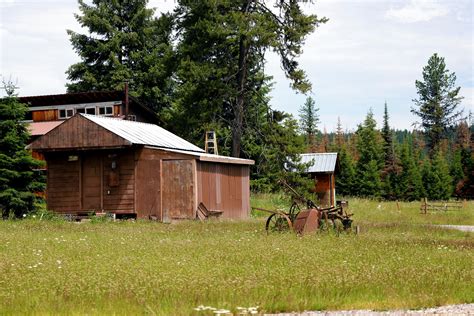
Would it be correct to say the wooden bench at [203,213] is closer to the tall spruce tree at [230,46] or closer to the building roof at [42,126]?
the tall spruce tree at [230,46]

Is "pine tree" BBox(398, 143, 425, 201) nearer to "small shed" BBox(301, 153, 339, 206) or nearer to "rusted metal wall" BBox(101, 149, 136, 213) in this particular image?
"small shed" BBox(301, 153, 339, 206)

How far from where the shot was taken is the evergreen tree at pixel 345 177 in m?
66.8

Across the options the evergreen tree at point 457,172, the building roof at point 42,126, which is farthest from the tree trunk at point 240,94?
the evergreen tree at point 457,172

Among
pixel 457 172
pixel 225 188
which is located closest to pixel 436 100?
pixel 457 172

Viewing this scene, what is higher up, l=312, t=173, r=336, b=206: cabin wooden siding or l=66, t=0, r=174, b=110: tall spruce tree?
l=66, t=0, r=174, b=110: tall spruce tree

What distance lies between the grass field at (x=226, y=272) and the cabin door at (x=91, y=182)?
31.0ft

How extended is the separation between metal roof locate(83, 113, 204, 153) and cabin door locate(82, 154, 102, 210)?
1.68 m

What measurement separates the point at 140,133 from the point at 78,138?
3369 millimetres

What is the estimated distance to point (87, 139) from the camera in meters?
32.0

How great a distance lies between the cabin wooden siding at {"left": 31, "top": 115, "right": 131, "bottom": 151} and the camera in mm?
31469

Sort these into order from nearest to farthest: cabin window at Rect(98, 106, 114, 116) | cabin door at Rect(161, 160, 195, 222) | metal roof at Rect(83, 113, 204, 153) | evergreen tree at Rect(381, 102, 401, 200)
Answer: cabin door at Rect(161, 160, 195, 222) < metal roof at Rect(83, 113, 204, 153) < cabin window at Rect(98, 106, 114, 116) < evergreen tree at Rect(381, 102, 401, 200)

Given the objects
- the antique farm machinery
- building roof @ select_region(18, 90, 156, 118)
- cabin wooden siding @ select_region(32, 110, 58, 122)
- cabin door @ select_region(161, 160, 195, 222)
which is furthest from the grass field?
cabin wooden siding @ select_region(32, 110, 58, 122)

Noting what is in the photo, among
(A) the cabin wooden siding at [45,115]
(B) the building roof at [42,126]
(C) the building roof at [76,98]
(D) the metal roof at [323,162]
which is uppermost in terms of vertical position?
(C) the building roof at [76,98]

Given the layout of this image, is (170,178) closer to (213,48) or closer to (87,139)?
(87,139)
